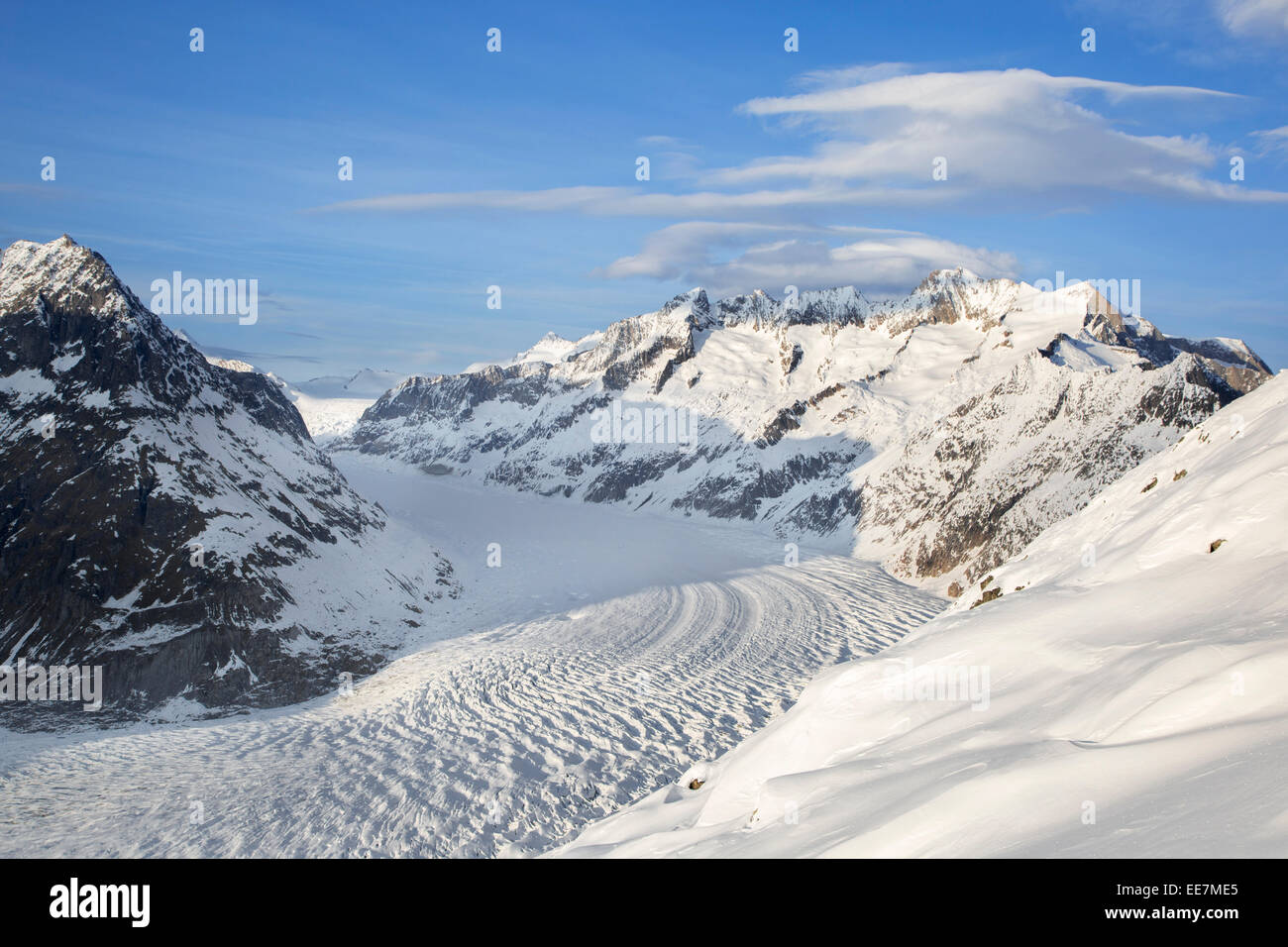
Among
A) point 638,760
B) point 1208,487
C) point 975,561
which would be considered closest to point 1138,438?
point 975,561

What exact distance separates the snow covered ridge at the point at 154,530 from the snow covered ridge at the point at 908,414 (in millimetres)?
52157

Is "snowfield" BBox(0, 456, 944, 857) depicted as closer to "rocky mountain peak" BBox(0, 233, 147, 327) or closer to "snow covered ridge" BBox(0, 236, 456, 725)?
"snow covered ridge" BBox(0, 236, 456, 725)

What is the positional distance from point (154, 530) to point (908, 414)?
11073 centimetres

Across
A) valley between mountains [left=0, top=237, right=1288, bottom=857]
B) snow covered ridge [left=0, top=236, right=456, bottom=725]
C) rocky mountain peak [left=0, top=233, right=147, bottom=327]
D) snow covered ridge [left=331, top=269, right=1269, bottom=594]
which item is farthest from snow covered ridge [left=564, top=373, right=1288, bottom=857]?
rocky mountain peak [left=0, top=233, right=147, bottom=327]

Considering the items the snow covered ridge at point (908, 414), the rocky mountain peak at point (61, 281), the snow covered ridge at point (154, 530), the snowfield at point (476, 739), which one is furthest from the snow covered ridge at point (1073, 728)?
the rocky mountain peak at point (61, 281)

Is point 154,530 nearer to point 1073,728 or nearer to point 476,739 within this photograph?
point 476,739

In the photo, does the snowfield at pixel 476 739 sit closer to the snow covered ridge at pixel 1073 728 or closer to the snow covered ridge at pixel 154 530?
the snow covered ridge at pixel 154 530

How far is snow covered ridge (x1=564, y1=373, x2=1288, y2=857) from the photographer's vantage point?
8258mm

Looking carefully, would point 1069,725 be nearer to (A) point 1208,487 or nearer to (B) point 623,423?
(A) point 1208,487

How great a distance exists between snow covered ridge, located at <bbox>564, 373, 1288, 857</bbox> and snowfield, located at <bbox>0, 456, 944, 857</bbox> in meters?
12.1

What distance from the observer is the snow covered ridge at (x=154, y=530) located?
4284 centimetres

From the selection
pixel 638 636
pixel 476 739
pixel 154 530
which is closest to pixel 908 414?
pixel 638 636

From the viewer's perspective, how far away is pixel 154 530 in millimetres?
48812

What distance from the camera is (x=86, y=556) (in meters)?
45.7
